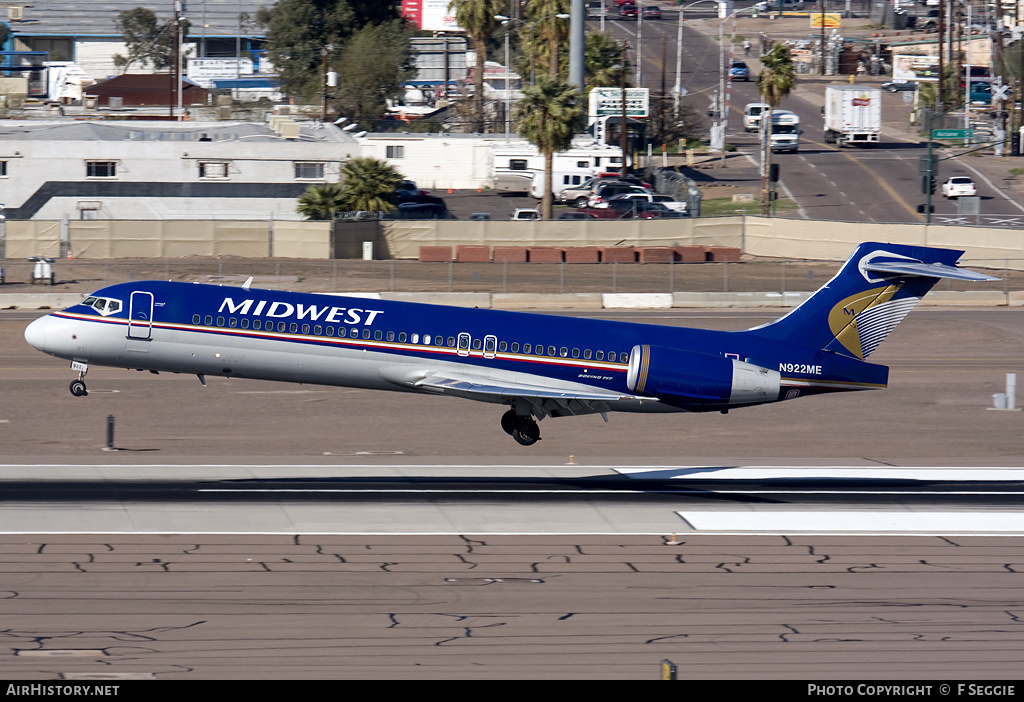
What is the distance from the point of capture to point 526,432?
1344 inches

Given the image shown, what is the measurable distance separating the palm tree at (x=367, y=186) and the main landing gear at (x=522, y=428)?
50757 mm

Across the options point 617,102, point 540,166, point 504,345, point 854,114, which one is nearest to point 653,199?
point 540,166

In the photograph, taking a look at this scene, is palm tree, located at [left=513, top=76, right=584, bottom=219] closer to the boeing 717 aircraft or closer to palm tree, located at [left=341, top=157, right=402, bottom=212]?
palm tree, located at [left=341, top=157, right=402, bottom=212]

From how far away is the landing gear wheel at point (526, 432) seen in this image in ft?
112

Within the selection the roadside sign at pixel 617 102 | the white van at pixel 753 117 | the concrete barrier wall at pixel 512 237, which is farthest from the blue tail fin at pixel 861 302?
the white van at pixel 753 117

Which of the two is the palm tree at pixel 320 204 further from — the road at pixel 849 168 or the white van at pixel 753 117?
the white van at pixel 753 117

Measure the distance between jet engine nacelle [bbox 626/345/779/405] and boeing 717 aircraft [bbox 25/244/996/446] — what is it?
4 cm

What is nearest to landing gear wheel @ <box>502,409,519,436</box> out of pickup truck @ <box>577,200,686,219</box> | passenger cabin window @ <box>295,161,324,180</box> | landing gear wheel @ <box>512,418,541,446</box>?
landing gear wheel @ <box>512,418,541,446</box>

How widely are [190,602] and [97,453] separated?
1546cm

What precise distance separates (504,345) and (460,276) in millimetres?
39699

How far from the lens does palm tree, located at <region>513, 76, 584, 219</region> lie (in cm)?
8700

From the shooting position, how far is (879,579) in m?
22.5

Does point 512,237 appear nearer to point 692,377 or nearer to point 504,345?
point 504,345

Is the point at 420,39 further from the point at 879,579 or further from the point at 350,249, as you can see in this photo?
the point at 879,579
